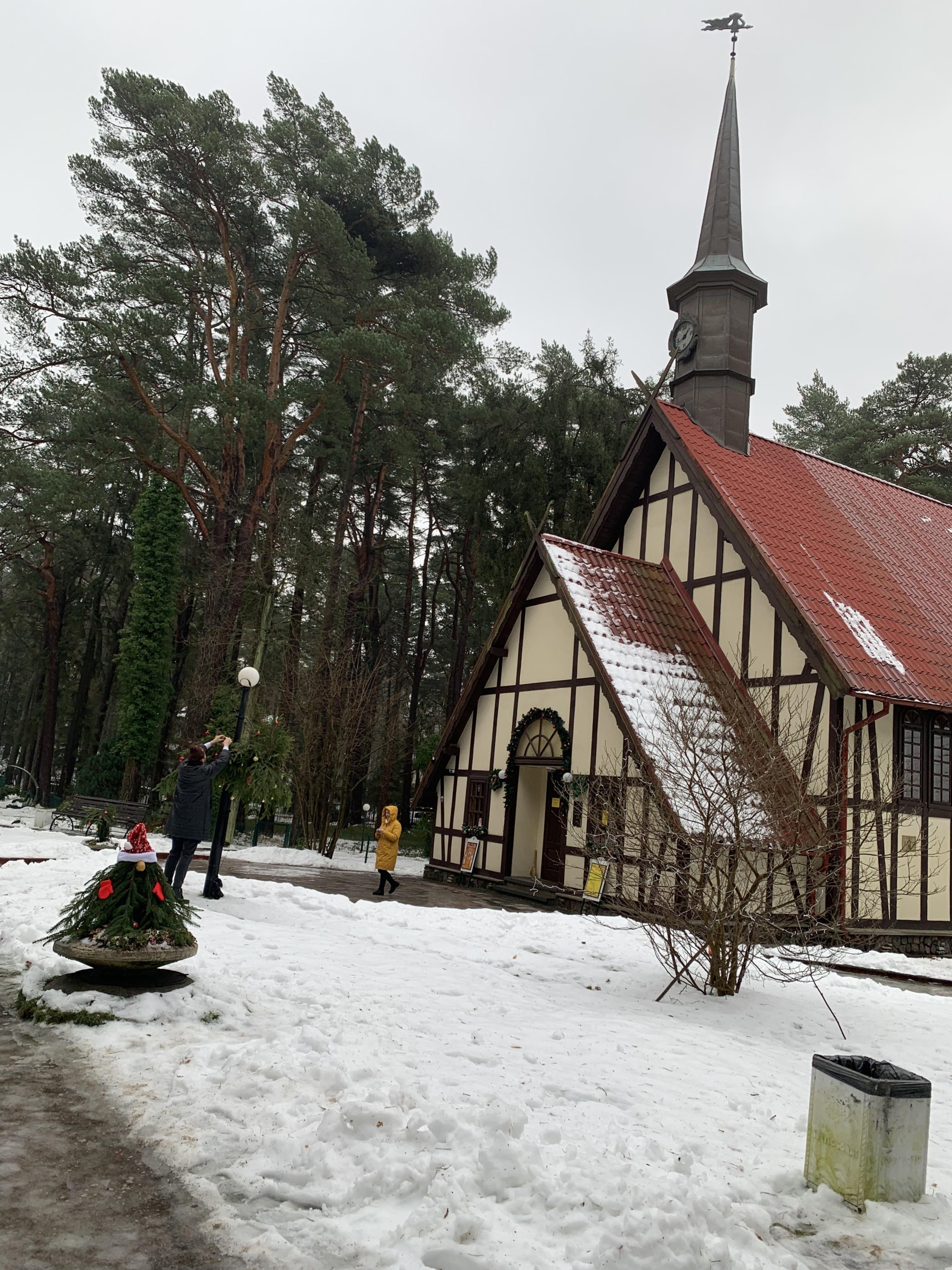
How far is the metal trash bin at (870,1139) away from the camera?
4070 millimetres

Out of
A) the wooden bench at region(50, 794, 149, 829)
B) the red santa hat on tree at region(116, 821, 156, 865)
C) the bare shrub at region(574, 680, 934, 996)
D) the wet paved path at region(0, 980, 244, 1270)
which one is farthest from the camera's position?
the wooden bench at region(50, 794, 149, 829)

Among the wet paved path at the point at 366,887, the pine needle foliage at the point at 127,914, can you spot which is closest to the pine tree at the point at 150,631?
the wet paved path at the point at 366,887

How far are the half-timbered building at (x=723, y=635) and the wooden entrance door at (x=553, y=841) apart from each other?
0.08 m

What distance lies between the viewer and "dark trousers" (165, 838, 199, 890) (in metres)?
9.89

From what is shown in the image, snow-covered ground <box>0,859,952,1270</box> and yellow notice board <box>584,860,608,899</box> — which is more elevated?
yellow notice board <box>584,860,608,899</box>

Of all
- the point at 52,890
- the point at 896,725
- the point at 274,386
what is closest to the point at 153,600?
the point at 274,386

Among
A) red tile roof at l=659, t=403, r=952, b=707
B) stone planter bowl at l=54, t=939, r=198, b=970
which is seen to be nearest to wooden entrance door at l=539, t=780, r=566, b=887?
red tile roof at l=659, t=403, r=952, b=707

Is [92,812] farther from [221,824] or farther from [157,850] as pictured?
[221,824]

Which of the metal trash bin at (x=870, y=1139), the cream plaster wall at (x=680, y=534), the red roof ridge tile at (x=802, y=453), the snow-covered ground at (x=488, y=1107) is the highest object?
the red roof ridge tile at (x=802, y=453)

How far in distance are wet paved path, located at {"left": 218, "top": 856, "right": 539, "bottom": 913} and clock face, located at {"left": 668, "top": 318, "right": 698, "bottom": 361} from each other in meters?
11.1

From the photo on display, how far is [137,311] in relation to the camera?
70.0 feet

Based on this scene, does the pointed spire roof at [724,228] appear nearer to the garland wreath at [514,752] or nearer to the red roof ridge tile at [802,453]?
the red roof ridge tile at [802,453]

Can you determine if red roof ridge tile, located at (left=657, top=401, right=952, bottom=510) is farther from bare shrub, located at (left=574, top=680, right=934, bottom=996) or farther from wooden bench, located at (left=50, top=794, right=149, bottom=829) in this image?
wooden bench, located at (left=50, top=794, right=149, bottom=829)

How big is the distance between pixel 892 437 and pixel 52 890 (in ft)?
92.4
